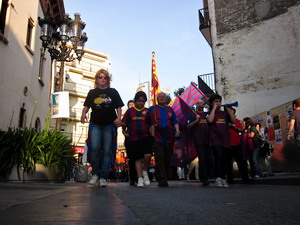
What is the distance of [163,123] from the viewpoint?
593 cm

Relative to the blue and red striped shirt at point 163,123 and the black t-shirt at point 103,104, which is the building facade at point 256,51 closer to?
the blue and red striped shirt at point 163,123

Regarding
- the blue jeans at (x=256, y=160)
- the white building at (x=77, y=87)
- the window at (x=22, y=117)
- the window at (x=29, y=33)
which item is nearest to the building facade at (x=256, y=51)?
the blue jeans at (x=256, y=160)

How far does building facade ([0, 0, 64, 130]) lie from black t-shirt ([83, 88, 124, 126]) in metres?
5.35

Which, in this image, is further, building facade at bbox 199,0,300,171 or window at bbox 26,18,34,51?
building facade at bbox 199,0,300,171

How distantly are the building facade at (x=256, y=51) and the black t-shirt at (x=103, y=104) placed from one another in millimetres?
13936

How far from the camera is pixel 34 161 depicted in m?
6.84

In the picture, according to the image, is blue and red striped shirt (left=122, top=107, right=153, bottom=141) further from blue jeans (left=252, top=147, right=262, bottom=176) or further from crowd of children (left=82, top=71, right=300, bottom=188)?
blue jeans (left=252, top=147, right=262, bottom=176)

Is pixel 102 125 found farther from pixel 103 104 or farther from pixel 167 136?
pixel 167 136

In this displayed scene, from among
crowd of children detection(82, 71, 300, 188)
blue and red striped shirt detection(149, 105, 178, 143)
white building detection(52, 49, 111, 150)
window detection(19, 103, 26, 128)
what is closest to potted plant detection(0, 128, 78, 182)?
crowd of children detection(82, 71, 300, 188)

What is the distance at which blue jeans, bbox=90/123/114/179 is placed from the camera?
17.1 ft

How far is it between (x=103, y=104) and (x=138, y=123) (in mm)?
862

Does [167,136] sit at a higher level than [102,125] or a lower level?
lower

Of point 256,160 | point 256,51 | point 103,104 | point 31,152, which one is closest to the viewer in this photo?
point 103,104

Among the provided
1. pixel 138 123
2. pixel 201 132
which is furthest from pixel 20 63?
pixel 201 132
